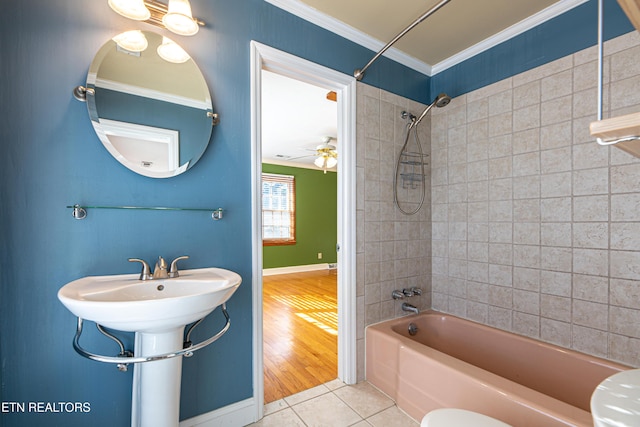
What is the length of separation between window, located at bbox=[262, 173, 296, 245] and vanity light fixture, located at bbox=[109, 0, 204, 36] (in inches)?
175

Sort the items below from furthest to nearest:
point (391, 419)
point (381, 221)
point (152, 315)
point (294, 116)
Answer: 1. point (294, 116)
2. point (381, 221)
3. point (391, 419)
4. point (152, 315)

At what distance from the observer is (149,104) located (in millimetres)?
1340

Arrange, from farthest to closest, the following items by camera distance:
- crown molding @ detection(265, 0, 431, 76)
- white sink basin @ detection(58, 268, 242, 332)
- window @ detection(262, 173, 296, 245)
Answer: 1. window @ detection(262, 173, 296, 245)
2. crown molding @ detection(265, 0, 431, 76)
3. white sink basin @ detection(58, 268, 242, 332)

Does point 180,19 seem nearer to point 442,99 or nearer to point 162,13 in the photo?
point 162,13

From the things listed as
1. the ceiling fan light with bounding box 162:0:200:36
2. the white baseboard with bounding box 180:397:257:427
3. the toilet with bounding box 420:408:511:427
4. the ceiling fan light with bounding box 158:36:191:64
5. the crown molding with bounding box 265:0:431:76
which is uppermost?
the crown molding with bounding box 265:0:431:76

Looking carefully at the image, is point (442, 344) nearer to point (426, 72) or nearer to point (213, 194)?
point (213, 194)

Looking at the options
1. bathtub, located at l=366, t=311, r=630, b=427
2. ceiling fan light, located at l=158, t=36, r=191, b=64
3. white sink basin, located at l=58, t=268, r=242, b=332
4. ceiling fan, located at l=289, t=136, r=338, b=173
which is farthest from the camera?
ceiling fan, located at l=289, t=136, r=338, b=173

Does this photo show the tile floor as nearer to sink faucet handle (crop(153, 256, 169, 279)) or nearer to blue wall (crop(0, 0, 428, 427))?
blue wall (crop(0, 0, 428, 427))

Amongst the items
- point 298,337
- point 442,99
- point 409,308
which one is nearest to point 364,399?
point 409,308

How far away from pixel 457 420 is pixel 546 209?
145 centimetres

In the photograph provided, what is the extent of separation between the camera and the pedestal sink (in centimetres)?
90

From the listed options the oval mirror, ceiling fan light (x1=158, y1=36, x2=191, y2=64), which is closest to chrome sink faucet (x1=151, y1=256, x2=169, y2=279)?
the oval mirror

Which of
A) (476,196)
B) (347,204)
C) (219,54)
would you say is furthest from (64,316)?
(476,196)

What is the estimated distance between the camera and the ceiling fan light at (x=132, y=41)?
1.26 metres
